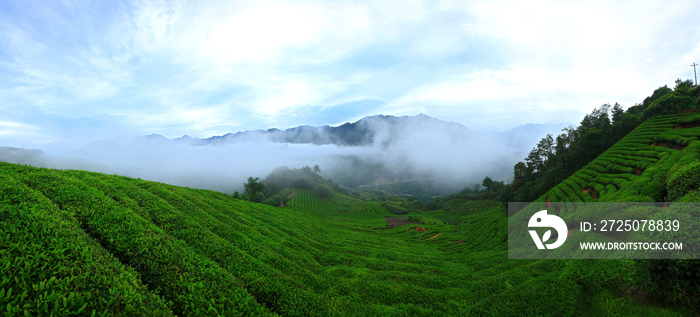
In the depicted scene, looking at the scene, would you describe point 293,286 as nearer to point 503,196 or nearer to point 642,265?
point 642,265

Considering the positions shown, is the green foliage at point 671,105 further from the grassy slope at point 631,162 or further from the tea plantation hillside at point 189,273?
the tea plantation hillside at point 189,273

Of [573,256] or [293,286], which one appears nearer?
[293,286]

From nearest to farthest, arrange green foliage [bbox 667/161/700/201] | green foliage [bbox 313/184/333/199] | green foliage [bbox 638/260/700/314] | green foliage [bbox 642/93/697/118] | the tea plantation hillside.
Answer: the tea plantation hillside
green foliage [bbox 638/260/700/314]
green foliage [bbox 667/161/700/201]
green foliage [bbox 642/93/697/118]
green foliage [bbox 313/184/333/199]

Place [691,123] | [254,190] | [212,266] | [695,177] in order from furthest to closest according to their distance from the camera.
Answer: [254,190] < [691,123] < [695,177] < [212,266]

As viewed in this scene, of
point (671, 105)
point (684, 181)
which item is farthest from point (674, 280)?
point (671, 105)

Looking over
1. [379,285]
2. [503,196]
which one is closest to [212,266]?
[379,285]

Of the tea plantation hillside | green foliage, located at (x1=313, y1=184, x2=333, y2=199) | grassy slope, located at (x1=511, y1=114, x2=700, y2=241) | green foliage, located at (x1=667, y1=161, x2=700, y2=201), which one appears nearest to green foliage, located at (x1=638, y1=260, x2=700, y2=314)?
the tea plantation hillside

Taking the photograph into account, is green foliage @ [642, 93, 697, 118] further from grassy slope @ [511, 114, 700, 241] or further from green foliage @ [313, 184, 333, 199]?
green foliage @ [313, 184, 333, 199]

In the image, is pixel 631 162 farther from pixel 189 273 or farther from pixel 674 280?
pixel 189 273

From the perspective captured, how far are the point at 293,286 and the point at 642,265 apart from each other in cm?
1086

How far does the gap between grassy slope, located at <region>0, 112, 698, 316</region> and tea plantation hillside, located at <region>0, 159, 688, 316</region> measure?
3 cm

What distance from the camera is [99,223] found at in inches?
272

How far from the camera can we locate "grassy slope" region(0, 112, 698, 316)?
4500mm

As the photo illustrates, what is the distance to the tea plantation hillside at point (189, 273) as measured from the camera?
14.7ft
